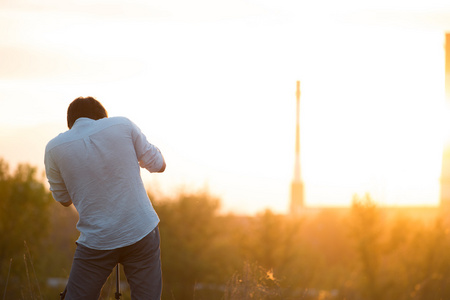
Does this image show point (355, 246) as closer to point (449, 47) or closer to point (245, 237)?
point (245, 237)

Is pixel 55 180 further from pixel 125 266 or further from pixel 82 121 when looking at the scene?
pixel 125 266

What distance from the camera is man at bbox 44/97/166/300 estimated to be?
3.16 meters

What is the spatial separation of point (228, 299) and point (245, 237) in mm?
44371

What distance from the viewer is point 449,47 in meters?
53.9

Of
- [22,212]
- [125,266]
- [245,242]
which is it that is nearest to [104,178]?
[125,266]

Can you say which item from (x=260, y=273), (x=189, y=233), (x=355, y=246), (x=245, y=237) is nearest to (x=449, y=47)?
(x=355, y=246)

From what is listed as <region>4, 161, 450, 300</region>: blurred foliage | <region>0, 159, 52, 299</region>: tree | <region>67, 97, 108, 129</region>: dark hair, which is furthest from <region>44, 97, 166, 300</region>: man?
<region>0, 159, 52, 299</region>: tree

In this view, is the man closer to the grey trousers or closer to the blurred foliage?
the grey trousers

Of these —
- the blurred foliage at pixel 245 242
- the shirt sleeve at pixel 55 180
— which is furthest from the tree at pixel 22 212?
the shirt sleeve at pixel 55 180

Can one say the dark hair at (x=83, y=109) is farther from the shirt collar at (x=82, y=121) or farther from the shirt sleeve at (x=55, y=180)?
Result: the shirt sleeve at (x=55, y=180)

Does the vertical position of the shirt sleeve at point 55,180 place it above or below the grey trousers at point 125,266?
above

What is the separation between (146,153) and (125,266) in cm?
59

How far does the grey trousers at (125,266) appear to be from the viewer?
10.7 ft

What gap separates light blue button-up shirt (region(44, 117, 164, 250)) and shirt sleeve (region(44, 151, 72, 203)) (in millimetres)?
12
